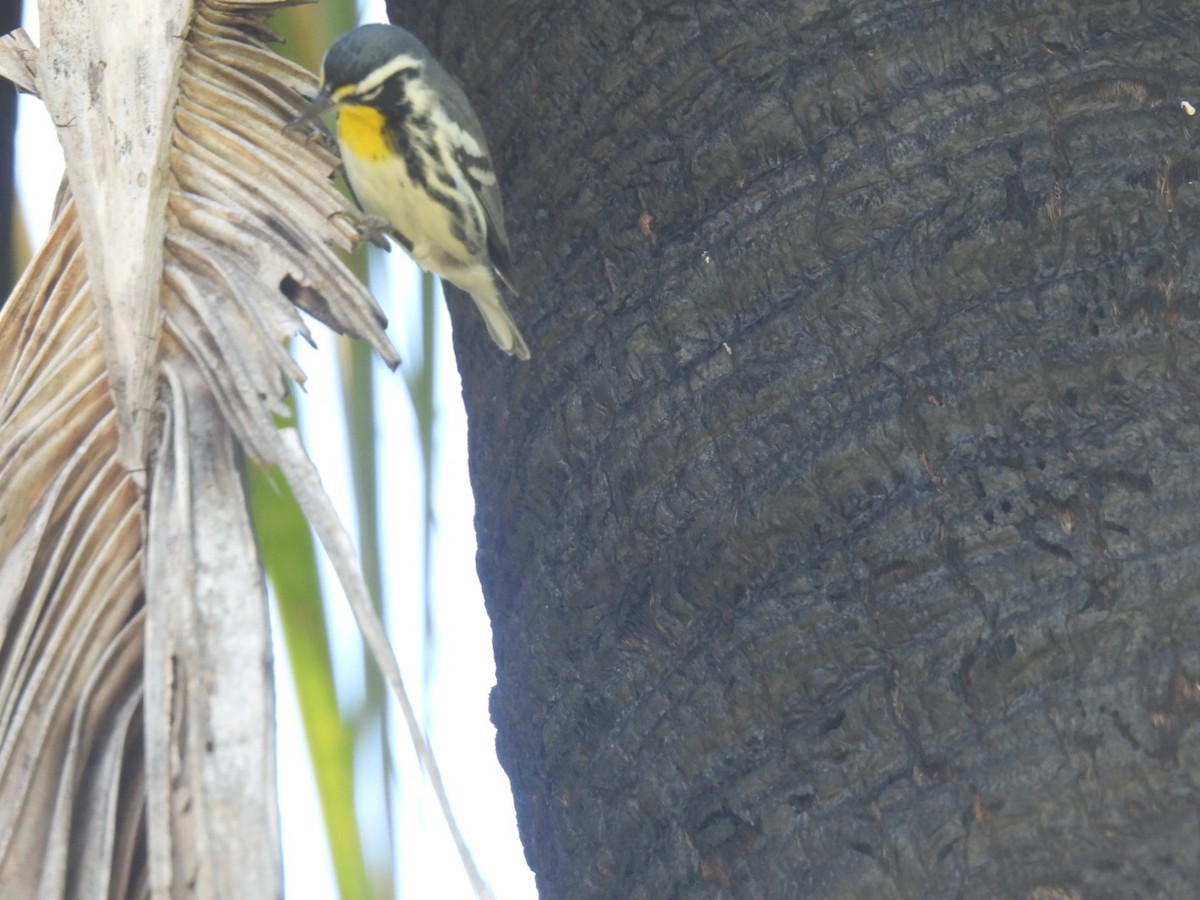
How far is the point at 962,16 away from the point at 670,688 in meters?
0.79

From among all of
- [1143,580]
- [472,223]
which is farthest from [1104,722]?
[472,223]

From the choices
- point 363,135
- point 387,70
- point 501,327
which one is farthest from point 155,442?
point 363,135

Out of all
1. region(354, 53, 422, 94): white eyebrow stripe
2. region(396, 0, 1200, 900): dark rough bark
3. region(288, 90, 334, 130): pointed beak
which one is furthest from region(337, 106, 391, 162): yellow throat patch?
region(396, 0, 1200, 900): dark rough bark

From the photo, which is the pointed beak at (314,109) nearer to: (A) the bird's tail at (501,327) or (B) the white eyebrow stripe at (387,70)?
(B) the white eyebrow stripe at (387,70)

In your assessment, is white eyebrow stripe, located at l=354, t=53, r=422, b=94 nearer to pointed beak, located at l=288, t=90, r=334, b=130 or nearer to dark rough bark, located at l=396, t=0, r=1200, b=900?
pointed beak, located at l=288, t=90, r=334, b=130

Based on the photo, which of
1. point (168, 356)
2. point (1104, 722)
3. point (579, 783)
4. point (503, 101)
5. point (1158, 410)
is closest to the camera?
point (1104, 722)

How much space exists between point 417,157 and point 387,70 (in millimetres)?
256

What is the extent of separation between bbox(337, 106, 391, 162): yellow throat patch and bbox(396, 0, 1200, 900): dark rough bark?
0.89 metres

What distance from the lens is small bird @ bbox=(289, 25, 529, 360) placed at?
2.55 m

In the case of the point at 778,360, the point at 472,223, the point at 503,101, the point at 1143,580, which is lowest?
the point at 1143,580

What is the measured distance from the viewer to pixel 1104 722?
1.36 m

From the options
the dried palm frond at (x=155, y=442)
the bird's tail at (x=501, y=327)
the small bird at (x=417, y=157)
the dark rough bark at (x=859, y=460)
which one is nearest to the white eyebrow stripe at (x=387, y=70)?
the small bird at (x=417, y=157)

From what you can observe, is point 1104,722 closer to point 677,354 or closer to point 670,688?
point 670,688

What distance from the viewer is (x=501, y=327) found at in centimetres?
214
